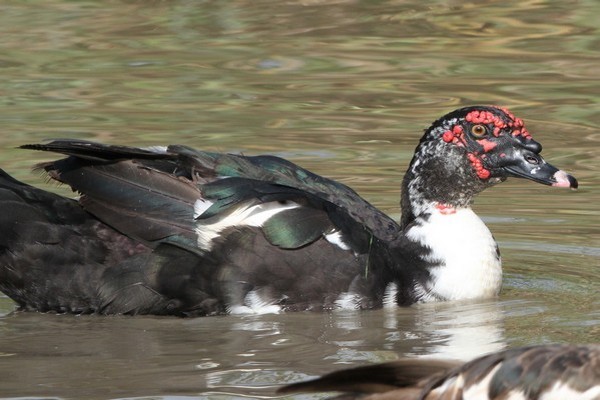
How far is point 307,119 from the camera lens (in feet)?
42.5

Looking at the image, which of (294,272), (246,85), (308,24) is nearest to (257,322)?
(294,272)

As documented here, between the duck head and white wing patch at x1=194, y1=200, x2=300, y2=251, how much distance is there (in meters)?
0.97

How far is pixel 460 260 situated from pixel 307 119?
438cm

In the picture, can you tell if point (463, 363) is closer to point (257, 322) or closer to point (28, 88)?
point (257, 322)

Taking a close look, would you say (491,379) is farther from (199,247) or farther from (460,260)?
(460,260)

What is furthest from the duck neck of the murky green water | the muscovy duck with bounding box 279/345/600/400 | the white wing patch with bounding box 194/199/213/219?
the muscovy duck with bounding box 279/345/600/400

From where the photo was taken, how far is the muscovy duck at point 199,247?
27.4 feet

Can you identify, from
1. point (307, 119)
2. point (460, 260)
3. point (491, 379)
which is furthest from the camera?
point (307, 119)

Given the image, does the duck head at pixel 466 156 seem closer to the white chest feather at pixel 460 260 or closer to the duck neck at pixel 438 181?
the duck neck at pixel 438 181

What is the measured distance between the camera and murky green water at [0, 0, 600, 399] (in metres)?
7.66

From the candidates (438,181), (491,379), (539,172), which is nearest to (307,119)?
(438,181)

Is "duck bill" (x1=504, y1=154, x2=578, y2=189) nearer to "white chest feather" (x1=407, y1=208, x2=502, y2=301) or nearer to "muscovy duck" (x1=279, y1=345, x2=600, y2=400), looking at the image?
"white chest feather" (x1=407, y1=208, x2=502, y2=301)

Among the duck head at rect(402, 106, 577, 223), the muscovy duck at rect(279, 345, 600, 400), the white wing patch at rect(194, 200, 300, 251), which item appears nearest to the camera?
the muscovy duck at rect(279, 345, 600, 400)

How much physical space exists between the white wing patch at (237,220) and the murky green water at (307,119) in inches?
16.3
